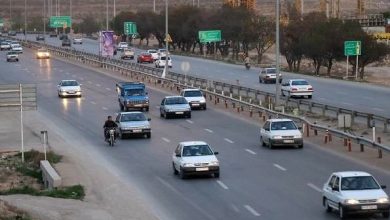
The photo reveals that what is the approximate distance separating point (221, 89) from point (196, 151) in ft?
122

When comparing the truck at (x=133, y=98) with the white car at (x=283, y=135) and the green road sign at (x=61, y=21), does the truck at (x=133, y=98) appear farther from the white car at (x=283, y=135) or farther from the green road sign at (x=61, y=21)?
the green road sign at (x=61, y=21)

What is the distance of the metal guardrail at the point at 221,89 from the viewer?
41.1m

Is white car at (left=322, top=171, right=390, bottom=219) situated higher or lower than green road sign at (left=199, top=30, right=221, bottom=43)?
lower

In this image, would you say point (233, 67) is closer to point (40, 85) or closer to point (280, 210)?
point (40, 85)

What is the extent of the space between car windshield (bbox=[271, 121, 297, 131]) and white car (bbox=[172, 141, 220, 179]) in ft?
25.7

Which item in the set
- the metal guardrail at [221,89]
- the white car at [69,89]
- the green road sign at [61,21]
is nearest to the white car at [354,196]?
the metal guardrail at [221,89]

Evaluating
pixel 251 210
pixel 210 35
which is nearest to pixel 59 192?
pixel 251 210

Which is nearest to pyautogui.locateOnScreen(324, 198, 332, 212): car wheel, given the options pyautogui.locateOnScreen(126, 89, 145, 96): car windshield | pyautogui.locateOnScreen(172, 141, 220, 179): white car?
pyautogui.locateOnScreen(172, 141, 220, 179): white car

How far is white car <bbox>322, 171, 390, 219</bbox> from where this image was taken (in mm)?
22500

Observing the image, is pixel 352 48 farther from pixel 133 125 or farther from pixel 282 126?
pixel 282 126

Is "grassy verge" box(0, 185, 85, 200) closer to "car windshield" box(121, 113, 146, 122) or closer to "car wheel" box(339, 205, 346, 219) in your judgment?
"car wheel" box(339, 205, 346, 219)

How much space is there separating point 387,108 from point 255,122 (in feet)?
32.8

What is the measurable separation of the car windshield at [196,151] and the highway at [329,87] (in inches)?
877

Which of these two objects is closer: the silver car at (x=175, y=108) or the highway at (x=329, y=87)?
the silver car at (x=175, y=108)
